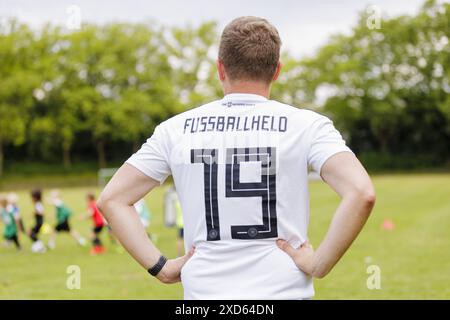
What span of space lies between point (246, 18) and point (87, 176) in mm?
62614

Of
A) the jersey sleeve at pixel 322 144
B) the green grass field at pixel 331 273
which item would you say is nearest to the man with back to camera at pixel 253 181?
the jersey sleeve at pixel 322 144

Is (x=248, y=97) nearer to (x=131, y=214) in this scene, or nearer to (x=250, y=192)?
(x=250, y=192)

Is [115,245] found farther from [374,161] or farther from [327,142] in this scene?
[374,161]

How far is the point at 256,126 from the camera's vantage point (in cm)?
286

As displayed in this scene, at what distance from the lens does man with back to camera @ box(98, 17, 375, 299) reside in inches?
110

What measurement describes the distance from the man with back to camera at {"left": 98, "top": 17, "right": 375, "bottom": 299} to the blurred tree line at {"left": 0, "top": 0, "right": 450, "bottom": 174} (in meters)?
61.4

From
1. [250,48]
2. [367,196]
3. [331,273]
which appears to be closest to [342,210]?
[367,196]

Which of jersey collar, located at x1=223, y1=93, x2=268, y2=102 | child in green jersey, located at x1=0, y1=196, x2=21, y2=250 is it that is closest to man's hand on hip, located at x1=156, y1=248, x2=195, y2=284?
jersey collar, located at x1=223, y1=93, x2=268, y2=102

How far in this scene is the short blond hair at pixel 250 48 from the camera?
2848mm

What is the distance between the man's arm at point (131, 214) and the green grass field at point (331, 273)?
8.08 m

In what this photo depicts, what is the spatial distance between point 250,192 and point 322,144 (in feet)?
1.07

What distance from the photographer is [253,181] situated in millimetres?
2811

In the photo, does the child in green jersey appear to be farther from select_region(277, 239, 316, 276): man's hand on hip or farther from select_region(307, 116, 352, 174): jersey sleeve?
select_region(307, 116, 352, 174): jersey sleeve
